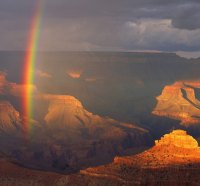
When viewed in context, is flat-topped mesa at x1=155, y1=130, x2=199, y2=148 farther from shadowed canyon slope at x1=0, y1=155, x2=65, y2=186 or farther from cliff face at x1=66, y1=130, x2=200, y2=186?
shadowed canyon slope at x1=0, y1=155, x2=65, y2=186

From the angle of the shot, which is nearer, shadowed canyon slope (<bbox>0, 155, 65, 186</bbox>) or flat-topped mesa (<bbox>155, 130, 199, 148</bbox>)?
flat-topped mesa (<bbox>155, 130, 199, 148</bbox>)

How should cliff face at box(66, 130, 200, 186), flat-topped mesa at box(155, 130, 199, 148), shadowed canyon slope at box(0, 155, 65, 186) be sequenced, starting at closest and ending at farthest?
cliff face at box(66, 130, 200, 186) < flat-topped mesa at box(155, 130, 199, 148) < shadowed canyon slope at box(0, 155, 65, 186)

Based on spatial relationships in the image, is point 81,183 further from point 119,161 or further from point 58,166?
point 58,166

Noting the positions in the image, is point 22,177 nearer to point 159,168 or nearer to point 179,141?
point 179,141

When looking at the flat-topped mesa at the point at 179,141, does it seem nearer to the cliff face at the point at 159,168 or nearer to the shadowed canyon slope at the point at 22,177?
the cliff face at the point at 159,168

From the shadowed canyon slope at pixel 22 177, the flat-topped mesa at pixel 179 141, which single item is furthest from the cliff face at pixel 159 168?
the shadowed canyon slope at pixel 22 177

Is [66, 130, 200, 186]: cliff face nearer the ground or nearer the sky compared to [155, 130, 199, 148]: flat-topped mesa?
nearer the ground

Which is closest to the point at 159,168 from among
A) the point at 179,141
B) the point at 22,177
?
the point at 179,141

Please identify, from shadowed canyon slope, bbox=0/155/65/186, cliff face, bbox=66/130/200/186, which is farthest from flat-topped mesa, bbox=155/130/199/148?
shadowed canyon slope, bbox=0/155/65/186
